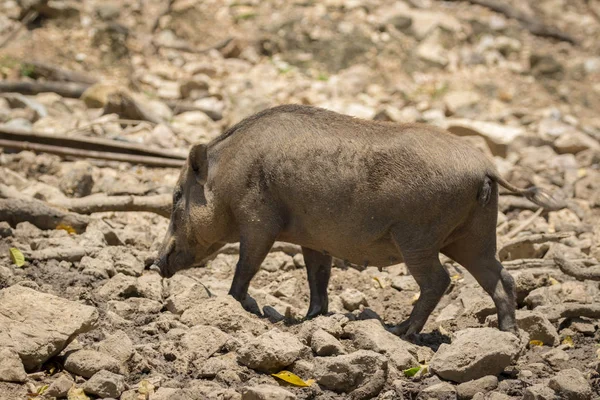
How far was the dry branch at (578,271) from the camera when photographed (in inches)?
312

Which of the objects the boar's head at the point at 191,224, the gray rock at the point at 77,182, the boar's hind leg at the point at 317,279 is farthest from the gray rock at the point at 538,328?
the gray rock at the point at 77,182

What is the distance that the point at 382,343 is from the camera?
241 inches

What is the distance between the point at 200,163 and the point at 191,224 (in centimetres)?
53

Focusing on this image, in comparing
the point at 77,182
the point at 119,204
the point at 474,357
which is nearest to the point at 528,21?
the point at 77,182

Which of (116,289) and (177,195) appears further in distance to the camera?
(177,195)

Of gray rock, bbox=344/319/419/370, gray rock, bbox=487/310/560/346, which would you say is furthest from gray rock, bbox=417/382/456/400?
gray rock, bbox=487/310/560/346

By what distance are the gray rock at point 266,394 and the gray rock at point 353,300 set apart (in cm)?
267

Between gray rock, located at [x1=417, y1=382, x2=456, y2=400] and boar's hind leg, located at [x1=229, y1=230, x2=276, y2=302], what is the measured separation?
6.70ft

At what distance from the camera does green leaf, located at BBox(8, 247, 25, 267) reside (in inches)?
287

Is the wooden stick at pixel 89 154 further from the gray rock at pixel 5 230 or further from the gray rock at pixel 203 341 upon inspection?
the gray rock at pixel 203 341

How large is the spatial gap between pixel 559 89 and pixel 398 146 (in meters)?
11.6

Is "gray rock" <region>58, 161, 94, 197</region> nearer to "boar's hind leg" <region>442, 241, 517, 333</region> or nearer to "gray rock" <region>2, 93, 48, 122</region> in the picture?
"gray rock" <region>2, 93, 48, 122</region>

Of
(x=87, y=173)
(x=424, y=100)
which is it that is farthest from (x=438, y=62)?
(x=87, y=173)

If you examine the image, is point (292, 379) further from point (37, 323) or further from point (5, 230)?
point (5, 230)
